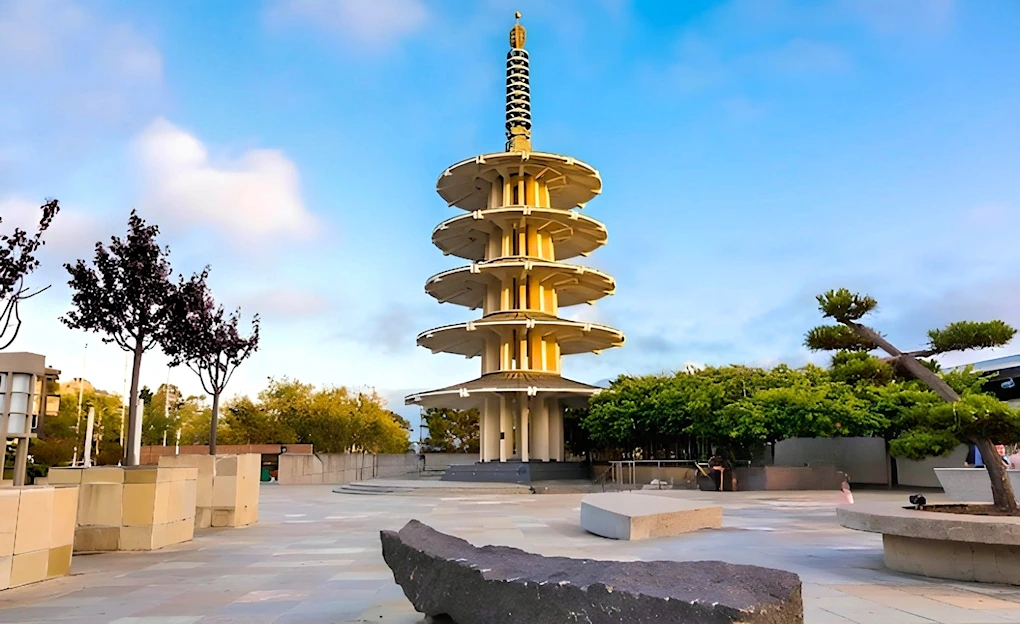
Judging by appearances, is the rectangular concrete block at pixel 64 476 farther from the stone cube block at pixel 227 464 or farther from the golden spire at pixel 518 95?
the golden spire at pixel 518 95

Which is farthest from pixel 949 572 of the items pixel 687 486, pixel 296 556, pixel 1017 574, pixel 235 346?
pixel 687 486

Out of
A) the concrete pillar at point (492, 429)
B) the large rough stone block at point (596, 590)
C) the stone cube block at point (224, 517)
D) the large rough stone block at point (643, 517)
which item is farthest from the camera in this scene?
the concrete pillar at point (492, 429)

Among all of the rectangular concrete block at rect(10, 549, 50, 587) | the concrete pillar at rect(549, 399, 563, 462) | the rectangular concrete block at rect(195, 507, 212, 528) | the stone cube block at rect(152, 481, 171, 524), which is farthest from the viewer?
the concrete pillar at rect(549, 399, 563, 462)

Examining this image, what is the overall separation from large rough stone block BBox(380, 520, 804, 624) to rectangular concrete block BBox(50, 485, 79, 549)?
19.1 ft

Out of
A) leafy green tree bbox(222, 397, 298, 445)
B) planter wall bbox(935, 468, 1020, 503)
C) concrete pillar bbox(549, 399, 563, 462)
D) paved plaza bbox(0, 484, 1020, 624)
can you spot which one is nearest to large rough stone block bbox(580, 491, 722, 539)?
paved plaza bbox(0, 484, 1020, 624)

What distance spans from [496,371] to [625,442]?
8088mm

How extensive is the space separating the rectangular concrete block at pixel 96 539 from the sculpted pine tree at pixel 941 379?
1146 centimetres

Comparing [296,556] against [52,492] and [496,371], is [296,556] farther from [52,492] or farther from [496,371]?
[496,371]

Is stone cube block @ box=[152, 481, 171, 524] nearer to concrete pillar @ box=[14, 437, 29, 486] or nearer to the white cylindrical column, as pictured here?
concrete pillar @ box=[14, 437, 29, 486]

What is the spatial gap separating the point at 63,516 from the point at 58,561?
555 millimetres

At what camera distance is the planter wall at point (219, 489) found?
16.6 metres

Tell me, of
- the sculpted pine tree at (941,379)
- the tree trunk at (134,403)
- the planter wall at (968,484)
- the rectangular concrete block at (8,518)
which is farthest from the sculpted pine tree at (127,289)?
the planter wall at (968,484)

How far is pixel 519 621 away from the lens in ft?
17.1

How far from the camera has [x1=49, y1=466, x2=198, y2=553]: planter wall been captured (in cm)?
1241
